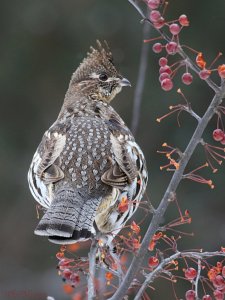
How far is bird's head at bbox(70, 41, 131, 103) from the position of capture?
17.5 feet

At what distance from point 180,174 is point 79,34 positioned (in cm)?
923

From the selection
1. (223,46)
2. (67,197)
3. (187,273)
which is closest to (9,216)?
(223,46)

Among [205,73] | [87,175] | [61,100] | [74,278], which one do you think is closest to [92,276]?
[74,278]

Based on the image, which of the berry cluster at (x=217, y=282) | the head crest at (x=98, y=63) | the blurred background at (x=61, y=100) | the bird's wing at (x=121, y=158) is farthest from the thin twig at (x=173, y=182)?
the blurred background at (x=61, y=100)

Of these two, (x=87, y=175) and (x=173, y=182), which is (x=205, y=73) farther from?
(x=87, y=175)

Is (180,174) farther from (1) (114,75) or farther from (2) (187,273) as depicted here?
(1) (114,75)

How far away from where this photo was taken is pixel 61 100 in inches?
453

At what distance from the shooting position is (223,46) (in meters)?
11.0

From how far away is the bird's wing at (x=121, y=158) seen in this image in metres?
4.34

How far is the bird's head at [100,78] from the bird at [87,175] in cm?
36

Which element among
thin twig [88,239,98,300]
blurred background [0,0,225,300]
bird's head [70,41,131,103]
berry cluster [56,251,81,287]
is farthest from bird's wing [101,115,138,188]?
blurred background [0,0,225,300]

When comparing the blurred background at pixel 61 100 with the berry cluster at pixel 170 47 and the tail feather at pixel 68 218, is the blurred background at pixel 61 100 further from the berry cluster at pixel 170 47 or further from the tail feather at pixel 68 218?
the berry cluster at pixel 170 47

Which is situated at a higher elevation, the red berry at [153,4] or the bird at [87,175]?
the red berry at [153,4]

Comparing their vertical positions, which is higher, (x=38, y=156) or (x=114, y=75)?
(x=114, y=75)
